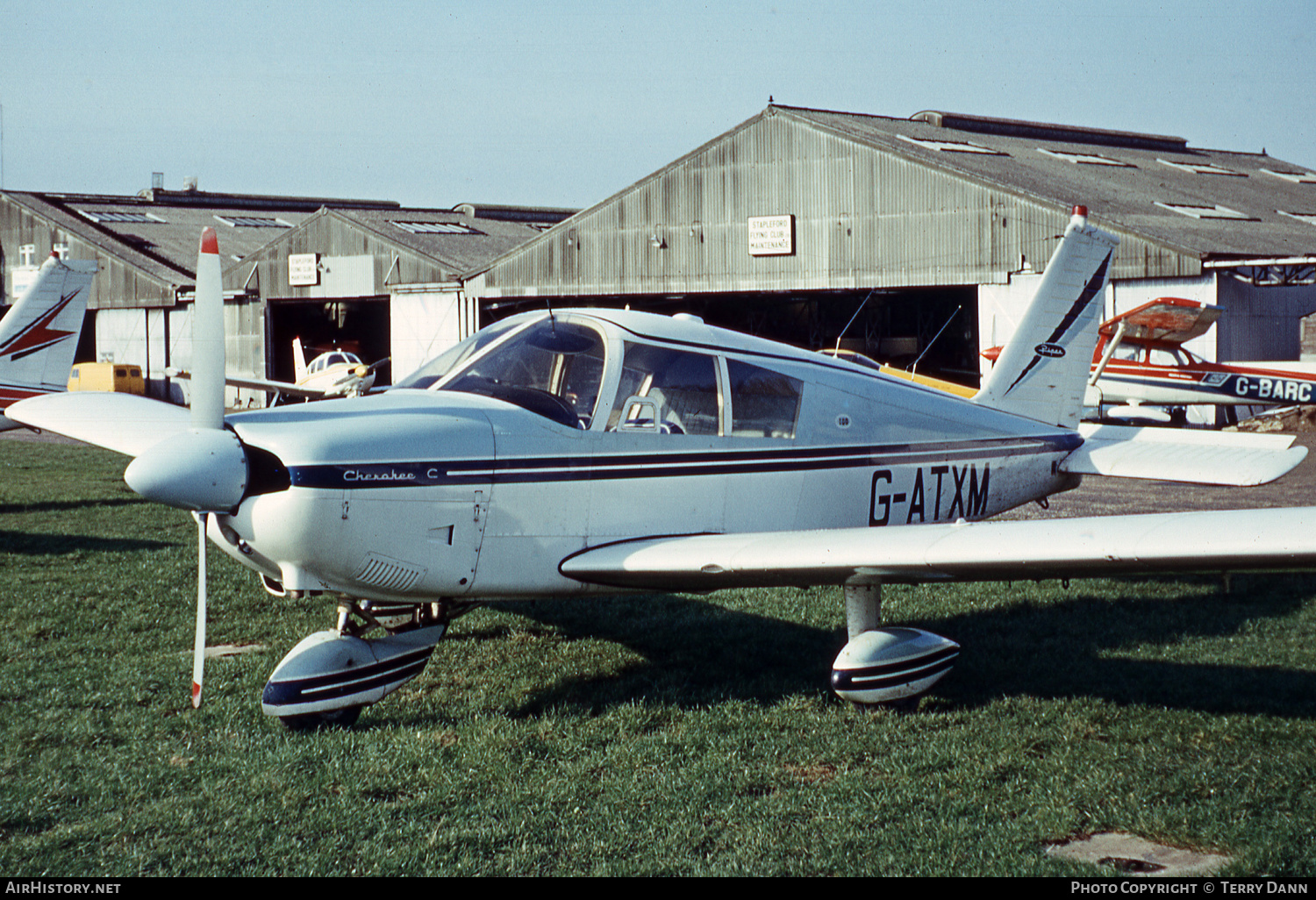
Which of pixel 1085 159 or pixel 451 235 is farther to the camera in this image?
pixel 451 235

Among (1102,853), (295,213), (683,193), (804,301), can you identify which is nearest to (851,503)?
(1102,853)

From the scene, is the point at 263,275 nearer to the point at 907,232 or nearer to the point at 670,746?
the point at 907,232

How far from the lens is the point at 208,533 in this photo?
5.24m

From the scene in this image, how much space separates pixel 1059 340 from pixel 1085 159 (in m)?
24.6

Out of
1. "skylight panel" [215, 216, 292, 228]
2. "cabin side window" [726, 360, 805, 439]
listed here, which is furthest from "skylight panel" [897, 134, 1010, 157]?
"skylight panel" [215, 216, 292, 228]

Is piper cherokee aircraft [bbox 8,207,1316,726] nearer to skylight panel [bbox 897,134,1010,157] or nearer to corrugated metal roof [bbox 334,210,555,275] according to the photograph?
skylight panel [bbox 897,134,1010,157]

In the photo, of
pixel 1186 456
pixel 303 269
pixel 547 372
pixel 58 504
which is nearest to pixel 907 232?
pixel 1186 456

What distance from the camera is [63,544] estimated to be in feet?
37.5

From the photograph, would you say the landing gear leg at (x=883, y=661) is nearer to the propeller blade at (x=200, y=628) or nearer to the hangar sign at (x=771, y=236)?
the propeller blade at (x=200, y=628)

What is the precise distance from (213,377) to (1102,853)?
4248 mm

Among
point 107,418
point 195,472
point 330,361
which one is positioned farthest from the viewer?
point 330,361

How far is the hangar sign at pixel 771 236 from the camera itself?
79.9ft

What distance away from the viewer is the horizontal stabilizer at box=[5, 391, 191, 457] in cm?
713
